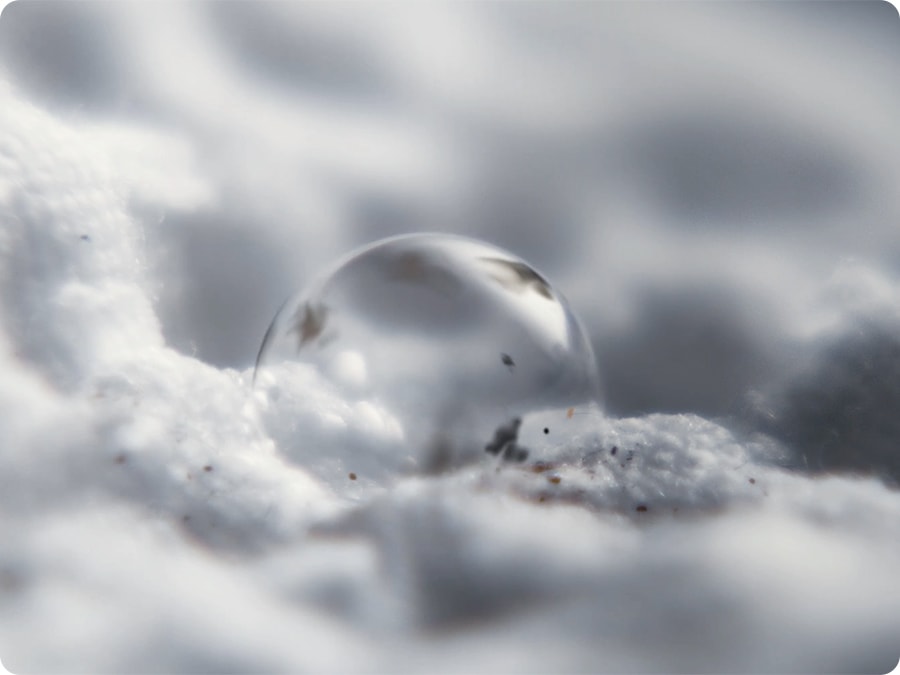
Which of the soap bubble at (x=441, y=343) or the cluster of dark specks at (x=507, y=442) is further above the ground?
the soap bubble at (x=441, y=343)

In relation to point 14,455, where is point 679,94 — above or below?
above

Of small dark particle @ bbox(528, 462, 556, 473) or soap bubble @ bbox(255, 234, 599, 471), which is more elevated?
soap bubble @ bbox(255, 234, 599, 471)

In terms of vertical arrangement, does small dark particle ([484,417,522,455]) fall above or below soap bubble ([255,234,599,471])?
below

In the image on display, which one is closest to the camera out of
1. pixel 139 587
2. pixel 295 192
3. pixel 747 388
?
pixel 139 587

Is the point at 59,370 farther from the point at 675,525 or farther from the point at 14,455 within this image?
the point at 675,525

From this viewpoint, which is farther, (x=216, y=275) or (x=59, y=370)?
(x=216, y=275)

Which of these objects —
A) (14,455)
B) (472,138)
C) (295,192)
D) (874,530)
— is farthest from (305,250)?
(874,530)

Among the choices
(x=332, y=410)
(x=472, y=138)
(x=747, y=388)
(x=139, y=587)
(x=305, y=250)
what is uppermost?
(x=472, y=138)
